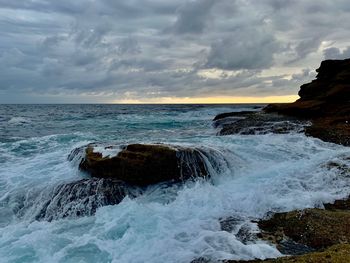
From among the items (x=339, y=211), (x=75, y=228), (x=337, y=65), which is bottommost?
(x=75, y=228)

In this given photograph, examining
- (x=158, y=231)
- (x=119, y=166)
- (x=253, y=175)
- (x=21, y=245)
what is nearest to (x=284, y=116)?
(x=253, y=175)

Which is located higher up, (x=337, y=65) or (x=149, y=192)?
(x=337, y=65)

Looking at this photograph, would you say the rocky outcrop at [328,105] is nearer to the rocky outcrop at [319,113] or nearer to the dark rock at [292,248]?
the rocky outcrop at [319,113]

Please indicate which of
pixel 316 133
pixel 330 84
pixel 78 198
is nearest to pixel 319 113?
pixel 330 84

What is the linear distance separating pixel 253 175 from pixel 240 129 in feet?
29.1

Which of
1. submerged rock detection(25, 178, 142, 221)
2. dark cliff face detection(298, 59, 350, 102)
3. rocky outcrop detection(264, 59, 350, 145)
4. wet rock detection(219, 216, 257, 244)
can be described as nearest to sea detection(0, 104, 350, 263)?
wet rock detection(219, 216, 257, 244)

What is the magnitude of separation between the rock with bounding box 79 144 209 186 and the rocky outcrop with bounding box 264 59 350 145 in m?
7.80

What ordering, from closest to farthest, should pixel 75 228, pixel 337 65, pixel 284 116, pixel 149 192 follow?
pixel 75 228, pixel 149 192, pixel 284 116, pixel 337 65

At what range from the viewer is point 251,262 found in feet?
21.2

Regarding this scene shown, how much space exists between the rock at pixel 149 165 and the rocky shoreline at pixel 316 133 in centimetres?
382

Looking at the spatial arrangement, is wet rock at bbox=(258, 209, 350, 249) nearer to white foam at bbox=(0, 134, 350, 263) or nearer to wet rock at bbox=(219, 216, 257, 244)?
wet rock at bbox=(219, 216, 257, 244)

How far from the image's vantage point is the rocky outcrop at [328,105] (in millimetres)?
17922

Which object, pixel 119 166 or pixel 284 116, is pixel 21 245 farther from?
pixel 284 116

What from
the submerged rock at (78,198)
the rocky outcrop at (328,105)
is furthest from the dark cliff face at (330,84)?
the submerged rock at (78,198)
